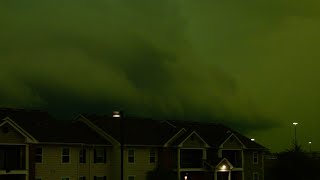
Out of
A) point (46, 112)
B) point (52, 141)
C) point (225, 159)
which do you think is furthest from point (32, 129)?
point (225, 159)

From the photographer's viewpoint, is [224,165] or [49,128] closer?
[49,128]

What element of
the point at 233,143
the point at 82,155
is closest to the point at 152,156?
the point at 82,155

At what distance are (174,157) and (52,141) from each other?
52.0ft

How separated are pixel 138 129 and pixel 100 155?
24.3 ft

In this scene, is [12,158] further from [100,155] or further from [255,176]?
[255,176]

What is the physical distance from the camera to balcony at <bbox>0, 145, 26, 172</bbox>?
51625mm

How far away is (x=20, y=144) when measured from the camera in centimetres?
5188

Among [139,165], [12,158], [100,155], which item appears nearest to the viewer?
[12,158]

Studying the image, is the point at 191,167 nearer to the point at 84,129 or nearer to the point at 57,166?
the point at 84,129

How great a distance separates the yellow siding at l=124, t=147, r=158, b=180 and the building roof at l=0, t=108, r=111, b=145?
324 centimetres

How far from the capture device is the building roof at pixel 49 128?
5522 centimetres

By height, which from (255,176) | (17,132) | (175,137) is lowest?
(255,176)

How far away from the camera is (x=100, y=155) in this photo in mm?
61656

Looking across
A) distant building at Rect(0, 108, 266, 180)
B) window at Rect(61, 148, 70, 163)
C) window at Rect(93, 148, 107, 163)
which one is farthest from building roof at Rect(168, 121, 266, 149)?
window at Rect(61, 148, 70, 163)
